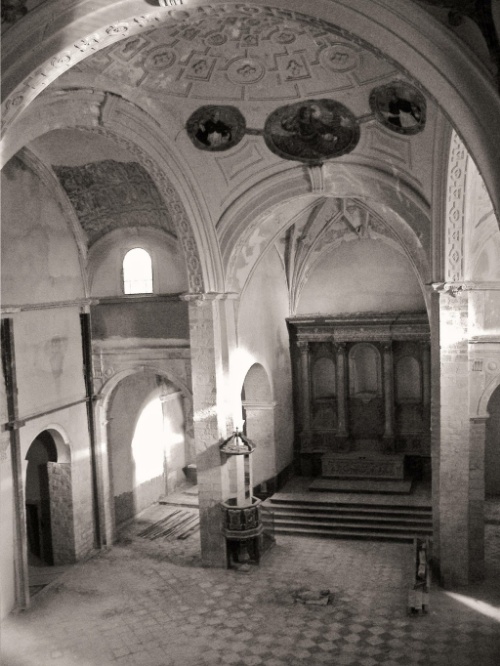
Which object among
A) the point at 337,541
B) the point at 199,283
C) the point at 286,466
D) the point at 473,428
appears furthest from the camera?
the point at 286,466

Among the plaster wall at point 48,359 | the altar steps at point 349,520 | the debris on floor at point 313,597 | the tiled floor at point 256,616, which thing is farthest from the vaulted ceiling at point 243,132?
the debris on floor at point 313,597

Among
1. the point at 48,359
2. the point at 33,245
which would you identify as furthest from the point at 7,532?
the point at 33,245

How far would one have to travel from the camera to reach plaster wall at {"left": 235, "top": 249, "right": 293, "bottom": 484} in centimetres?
1747

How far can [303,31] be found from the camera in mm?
10969

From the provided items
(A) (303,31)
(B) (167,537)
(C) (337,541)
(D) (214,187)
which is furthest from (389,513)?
(A) (303,31)

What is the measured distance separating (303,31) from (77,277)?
327 inches

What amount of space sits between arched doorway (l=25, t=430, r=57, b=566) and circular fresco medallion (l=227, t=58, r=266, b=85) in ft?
29.1

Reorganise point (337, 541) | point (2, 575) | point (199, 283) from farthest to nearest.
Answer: point (337, 541) → point (199, 283) → point (2, 575)

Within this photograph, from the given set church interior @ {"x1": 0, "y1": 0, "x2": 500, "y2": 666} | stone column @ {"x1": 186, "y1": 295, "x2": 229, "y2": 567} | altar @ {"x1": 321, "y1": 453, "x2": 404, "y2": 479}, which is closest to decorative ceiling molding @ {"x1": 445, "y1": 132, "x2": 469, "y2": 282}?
church interior @ {"x1": 0, "y1": 0, "x2": 500, "y2": 666}

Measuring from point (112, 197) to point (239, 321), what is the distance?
13.5 feet

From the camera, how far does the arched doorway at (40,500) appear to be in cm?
1622

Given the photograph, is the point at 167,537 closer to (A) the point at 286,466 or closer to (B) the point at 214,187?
(A) the point at 286,466

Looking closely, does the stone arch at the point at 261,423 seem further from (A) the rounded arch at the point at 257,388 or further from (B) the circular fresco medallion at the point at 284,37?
(B) the circular fresco medallion at the point at 284,37

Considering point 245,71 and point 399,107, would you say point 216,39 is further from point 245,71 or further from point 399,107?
point 399,107
